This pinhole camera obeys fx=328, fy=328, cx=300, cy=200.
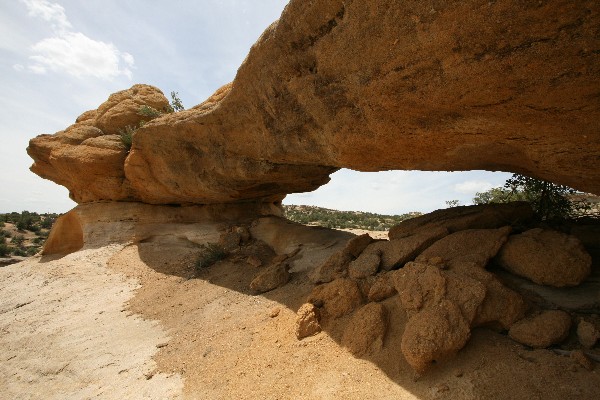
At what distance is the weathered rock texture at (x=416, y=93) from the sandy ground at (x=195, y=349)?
7.55ft

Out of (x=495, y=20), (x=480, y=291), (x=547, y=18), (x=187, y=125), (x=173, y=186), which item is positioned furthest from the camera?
(x=173, y=186)

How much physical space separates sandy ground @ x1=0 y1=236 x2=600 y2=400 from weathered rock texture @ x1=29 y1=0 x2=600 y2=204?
2.30 meters

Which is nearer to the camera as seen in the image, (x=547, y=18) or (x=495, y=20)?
(x=547, y=18)

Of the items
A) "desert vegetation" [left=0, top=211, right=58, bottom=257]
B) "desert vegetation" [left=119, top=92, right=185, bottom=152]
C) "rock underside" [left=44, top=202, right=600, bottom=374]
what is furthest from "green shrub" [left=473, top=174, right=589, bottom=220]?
"desert vegetation" [left=0, top=211, right=58, bottom=257]

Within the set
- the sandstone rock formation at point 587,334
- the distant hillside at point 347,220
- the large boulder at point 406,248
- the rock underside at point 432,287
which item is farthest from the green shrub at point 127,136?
the distant hillside at point 347,220

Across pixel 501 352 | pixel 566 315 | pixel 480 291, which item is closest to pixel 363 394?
pixel 501 352

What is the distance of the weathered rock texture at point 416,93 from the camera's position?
2.90m

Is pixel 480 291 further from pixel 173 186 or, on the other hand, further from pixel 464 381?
pixel 173 186

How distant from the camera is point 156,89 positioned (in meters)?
10.9

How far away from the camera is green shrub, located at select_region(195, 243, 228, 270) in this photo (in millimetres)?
8163

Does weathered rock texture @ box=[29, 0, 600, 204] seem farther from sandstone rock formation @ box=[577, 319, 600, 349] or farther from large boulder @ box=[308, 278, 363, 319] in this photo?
large boulder @ box=[308, 278, 363, 319]

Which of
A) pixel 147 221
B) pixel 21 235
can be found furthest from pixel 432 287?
pixel 21 235

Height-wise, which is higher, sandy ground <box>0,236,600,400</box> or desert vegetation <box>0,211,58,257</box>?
desert vegetation <box>0,211,58,257</box>

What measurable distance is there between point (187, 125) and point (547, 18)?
696 cm
